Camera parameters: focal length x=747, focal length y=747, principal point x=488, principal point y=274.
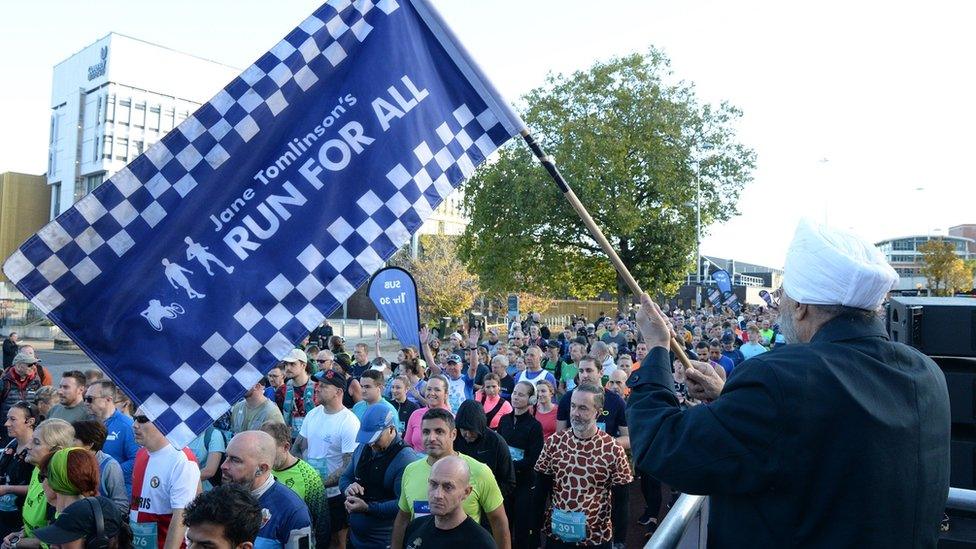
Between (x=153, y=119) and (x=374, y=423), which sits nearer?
(x=374, y=423)

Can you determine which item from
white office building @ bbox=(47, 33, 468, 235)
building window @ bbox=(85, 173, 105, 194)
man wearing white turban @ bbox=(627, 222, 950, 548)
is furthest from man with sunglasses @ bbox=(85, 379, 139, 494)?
building window @ bbox=(85, 173, 105, 194)

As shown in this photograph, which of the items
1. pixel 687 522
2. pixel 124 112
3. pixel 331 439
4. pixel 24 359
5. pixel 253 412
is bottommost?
pixel 331 439

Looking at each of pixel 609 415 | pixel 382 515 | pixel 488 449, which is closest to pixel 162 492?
pixel 382 515

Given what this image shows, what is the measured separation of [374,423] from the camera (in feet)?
20.7

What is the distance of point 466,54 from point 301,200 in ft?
3.54

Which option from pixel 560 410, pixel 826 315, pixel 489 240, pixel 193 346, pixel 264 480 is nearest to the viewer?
pixel 826 315

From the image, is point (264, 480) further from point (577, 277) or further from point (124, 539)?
point (577, 277)

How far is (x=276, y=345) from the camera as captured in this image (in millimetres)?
3406

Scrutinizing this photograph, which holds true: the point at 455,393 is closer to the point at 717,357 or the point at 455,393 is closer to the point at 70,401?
the point at 70,401

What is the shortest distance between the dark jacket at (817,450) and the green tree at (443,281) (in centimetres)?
4601

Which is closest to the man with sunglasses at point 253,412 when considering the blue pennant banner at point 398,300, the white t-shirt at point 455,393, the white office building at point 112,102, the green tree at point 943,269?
the white t-shirt at point 455,393

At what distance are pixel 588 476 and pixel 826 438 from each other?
416 centimetres

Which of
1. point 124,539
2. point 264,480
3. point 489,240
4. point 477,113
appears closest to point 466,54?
point 477,113

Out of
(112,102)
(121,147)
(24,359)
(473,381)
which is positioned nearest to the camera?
(24,359)
